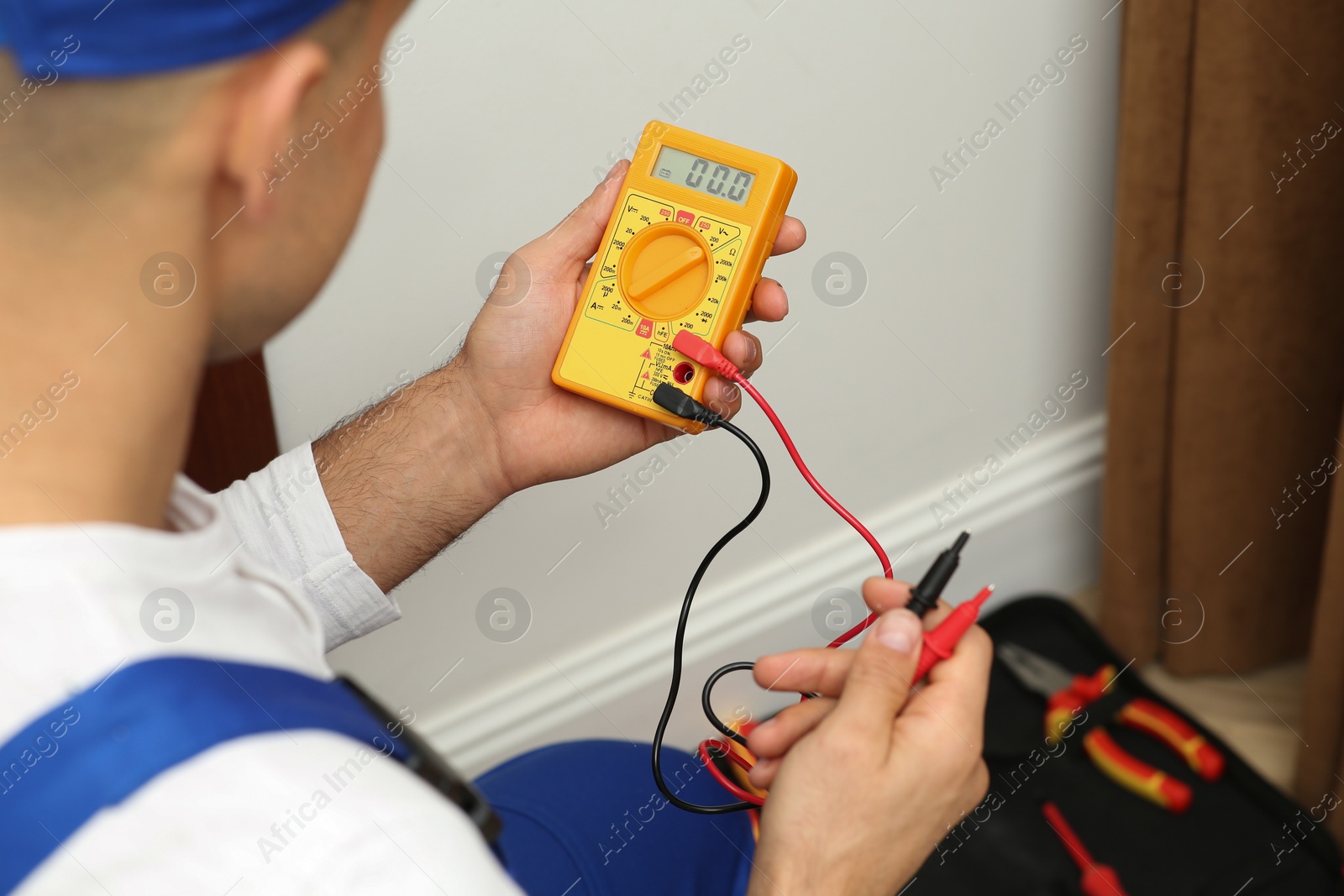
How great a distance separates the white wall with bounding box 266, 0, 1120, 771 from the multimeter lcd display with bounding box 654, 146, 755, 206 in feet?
0.72

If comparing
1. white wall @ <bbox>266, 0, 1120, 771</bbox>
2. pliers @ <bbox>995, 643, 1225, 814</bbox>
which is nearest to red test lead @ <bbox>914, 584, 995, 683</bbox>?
white wall @ <bbox>266, 0, 1120, 771</bbox>

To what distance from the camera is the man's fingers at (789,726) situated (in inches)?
23.7

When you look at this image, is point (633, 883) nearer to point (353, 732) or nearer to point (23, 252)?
point (353, 732)

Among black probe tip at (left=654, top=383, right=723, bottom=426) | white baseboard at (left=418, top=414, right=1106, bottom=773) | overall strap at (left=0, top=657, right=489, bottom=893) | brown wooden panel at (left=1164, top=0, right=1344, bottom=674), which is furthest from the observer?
white baseboard at (left=418, top=414, right=1106, bottom=773)

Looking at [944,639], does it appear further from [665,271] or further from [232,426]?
[232,426]

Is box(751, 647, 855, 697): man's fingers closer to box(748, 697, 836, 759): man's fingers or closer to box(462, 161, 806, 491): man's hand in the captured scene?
box(748, 697, 836, 759): man's fingers

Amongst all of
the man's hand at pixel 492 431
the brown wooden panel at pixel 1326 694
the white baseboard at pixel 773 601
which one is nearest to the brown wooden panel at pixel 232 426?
the man's hand at pixel 492 431

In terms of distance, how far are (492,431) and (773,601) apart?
2.04 ft

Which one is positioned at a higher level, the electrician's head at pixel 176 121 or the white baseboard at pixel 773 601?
the electrician's head at pixel 176 121

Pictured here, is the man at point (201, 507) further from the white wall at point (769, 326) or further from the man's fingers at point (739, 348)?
the white wall at point (769, 326)

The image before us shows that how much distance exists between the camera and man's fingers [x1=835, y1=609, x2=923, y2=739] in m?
0.56

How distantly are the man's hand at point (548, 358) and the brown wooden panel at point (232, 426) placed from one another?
236 millimetres

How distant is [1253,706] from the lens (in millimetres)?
1393

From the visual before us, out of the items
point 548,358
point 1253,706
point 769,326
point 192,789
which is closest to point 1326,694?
point 1253,706
